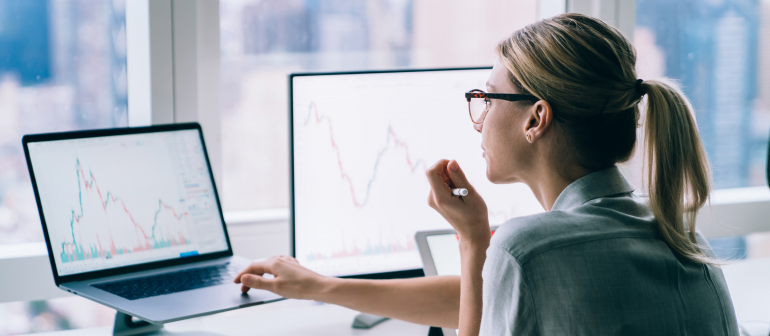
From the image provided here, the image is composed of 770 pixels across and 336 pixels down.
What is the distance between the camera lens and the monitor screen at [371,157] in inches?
48.4

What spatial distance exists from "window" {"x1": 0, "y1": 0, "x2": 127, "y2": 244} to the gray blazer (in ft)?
3.62

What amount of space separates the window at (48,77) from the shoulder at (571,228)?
3.61 ft

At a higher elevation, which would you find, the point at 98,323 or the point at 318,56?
the point at 318,56

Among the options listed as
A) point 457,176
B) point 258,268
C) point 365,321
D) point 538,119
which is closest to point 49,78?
point 258,268

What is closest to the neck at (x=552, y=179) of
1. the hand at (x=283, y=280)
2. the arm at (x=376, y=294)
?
the arm at (x=376, y=294)

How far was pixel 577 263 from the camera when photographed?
667 mm

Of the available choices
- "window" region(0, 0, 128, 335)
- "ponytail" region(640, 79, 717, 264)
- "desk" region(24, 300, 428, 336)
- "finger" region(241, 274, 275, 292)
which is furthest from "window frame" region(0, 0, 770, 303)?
"ponytail" region(640, 79, 717, 264)

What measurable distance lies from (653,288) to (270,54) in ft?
4.06

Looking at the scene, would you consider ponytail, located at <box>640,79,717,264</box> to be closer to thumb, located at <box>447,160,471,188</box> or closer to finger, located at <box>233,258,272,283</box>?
thumb, located at <box>447,160,471,188</box>

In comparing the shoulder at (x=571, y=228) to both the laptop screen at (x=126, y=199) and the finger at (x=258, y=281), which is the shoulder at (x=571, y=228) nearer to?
the finger at (x=258, y=281)

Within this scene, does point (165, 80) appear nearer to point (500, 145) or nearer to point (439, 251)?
point (439, 251)

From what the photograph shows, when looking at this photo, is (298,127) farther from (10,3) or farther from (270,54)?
(10,3)

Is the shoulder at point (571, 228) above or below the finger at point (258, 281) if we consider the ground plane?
above

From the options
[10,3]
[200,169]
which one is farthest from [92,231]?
[10,3]
